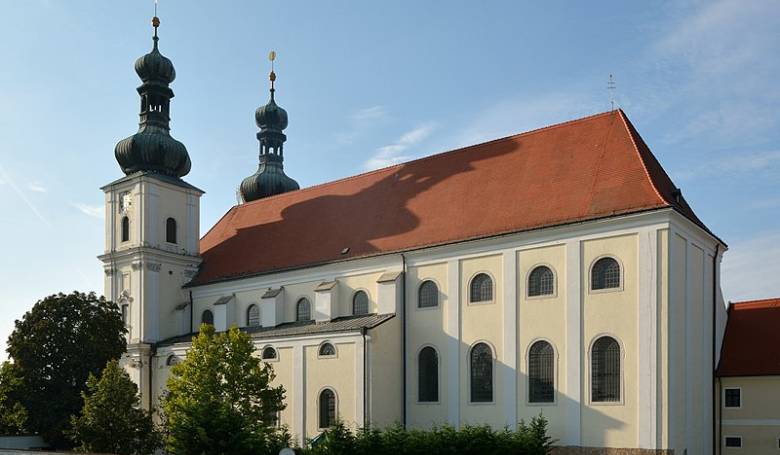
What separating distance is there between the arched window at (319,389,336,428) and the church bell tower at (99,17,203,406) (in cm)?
1181

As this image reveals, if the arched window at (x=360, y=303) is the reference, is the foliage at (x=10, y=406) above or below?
below

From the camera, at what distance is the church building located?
2445cm

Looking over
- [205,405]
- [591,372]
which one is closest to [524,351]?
[591,372]

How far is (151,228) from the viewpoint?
127 ft

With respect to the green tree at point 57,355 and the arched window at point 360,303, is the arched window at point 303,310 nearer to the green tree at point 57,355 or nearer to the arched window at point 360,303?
the arched window at point 360,303

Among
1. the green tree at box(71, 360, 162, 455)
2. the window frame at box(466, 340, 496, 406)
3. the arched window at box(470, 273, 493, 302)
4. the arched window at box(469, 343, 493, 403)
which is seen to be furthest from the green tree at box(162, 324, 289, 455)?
the arched window at box(470, 273, 493, 302)

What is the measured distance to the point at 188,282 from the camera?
130 feet

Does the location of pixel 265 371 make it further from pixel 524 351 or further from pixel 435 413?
pixel 524 351

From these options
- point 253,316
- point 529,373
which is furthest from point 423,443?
point 253,316

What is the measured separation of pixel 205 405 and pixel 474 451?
8165mm

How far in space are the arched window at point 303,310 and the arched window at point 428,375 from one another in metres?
6.48

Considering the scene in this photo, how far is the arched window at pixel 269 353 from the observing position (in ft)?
104

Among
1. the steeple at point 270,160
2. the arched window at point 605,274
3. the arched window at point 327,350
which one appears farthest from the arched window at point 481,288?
the steeple at point 270,160

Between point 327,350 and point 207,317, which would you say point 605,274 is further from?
point 207,317
